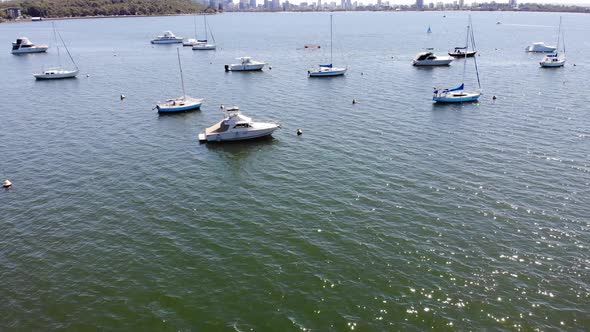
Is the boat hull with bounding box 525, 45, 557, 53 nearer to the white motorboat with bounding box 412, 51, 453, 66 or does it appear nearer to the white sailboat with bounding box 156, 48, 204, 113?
the white motorboat with bounding box 412, 51, 453, 66

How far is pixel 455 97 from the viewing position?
85.5 metres

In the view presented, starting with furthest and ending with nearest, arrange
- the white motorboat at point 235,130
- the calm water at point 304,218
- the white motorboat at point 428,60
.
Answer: the white motorboat at point 428,60 → the white motorboat at point 235,130 → the calm water at point 304,218

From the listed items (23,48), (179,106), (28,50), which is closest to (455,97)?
(179,106)

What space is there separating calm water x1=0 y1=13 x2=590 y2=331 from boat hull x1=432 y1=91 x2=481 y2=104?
77.9 inches

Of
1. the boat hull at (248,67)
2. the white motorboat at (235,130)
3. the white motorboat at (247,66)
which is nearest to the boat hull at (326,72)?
the boat hull at (248,67)

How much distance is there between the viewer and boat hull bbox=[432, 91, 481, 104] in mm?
85062

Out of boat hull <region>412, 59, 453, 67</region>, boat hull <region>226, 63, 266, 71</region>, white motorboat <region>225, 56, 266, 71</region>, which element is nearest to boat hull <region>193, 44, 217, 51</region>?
boat hull <region>226, 63, 266, 71</region>

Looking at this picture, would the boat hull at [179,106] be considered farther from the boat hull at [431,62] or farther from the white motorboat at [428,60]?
the white motorboat at [428,60]

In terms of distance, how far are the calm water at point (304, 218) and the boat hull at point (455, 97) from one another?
198 centimetres

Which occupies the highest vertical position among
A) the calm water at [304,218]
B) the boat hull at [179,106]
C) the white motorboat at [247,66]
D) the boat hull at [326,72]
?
the white motorboat at [247,66]

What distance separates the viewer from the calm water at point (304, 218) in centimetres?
3120

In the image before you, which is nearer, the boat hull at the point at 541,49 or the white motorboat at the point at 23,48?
the boat hull at the point at 541,49

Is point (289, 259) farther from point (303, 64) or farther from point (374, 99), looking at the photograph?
point (303, 64)

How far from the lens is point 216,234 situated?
40.8m
